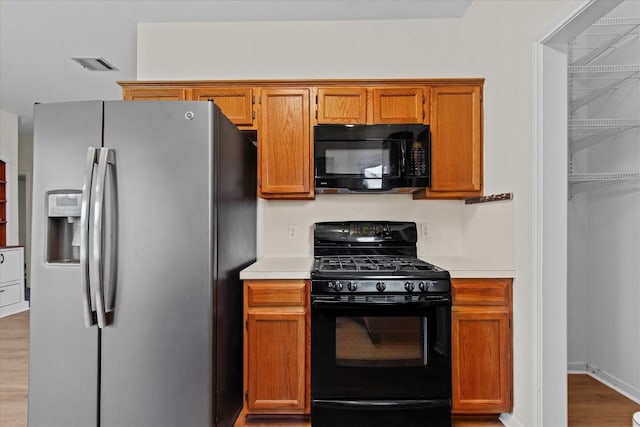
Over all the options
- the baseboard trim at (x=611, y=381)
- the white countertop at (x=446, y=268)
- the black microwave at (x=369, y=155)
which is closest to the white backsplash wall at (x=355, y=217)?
the black microwave at (x=369, y=155)

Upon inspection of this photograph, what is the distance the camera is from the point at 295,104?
8.11 ft

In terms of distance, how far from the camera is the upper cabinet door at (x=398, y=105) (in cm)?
247

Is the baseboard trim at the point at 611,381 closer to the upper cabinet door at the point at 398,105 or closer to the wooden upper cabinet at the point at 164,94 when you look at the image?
the upper cabinet door at the point at 398,105

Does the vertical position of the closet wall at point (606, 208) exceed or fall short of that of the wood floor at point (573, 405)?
it exceeds it

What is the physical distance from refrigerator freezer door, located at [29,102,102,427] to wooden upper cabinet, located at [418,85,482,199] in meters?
1.96

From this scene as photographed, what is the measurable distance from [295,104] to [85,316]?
5.58 ft

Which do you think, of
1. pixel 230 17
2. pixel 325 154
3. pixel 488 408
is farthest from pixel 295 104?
pixel 488 408

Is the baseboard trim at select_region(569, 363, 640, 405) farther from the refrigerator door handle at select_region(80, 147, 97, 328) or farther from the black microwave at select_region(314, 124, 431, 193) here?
the refrigerator door handle at select_region(80, 147, 97, 328)

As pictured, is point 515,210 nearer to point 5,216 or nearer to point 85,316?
point 85,316

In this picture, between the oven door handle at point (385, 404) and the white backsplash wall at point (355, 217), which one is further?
the white backsplash wall at point (355, 217)

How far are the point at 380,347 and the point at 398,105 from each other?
1.55m

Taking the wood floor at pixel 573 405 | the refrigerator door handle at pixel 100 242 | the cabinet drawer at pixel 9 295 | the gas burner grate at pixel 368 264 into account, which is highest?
the refrigerator door handle at pixel 100 242

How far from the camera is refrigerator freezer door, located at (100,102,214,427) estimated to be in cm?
169

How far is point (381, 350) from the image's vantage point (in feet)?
6.57
